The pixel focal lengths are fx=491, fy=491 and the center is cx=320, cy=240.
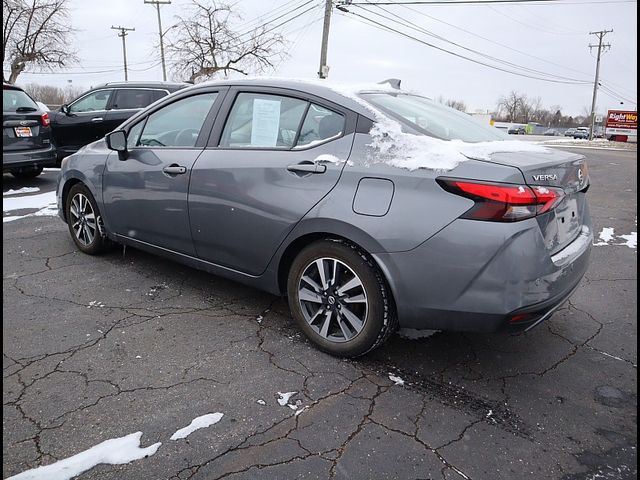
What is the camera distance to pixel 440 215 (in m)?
2.40

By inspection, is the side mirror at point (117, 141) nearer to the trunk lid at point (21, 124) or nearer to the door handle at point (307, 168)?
the door handle at point (307, 168)

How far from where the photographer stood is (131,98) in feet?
31.3

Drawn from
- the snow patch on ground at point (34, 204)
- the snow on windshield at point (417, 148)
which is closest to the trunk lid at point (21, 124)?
the snow patch on ground at point (34, 204)

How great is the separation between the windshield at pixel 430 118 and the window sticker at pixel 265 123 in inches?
22.6

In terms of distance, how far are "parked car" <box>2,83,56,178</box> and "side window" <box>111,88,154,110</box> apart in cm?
164

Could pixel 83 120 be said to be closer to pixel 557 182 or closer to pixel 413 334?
pixel 413 334

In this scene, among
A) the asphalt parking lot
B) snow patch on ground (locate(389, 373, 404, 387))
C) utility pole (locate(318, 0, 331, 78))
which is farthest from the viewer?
utility pole (locate(318, 0, 331, 78))

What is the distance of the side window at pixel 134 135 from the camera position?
398 centimetres

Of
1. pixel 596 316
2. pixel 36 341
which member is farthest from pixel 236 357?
pixel 596 316

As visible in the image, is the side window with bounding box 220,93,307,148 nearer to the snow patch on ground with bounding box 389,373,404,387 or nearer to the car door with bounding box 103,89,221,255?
the car door with bounding box 103,89,221,255

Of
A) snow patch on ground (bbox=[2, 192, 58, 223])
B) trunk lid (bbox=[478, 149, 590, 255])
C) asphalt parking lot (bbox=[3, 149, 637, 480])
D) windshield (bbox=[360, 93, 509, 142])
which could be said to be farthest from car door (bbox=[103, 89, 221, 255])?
snow patch on ground (bbox=[2, 192, 58, 223])

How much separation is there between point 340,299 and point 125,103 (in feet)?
27.5

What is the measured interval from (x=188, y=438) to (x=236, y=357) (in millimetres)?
743

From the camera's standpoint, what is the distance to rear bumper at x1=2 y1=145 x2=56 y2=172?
743cm
